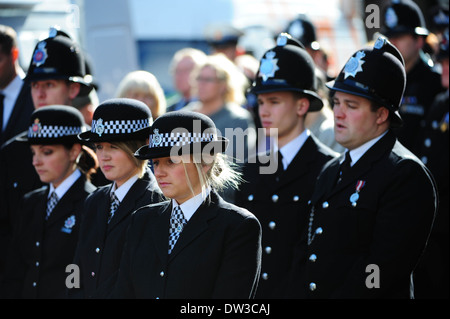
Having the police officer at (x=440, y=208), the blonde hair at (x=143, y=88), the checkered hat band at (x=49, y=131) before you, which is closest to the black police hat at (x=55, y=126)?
the checkered hat band at (x=49, y=131)

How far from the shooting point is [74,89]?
626cm

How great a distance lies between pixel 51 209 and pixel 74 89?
132cm

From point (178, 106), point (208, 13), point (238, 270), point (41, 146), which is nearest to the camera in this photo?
point (238, 270)

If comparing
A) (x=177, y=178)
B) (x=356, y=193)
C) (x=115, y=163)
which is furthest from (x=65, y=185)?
(x=356, y=193)

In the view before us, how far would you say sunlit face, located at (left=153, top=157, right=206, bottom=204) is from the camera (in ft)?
12.4

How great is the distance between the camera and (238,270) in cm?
360

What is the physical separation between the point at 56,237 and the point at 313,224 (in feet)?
5.70

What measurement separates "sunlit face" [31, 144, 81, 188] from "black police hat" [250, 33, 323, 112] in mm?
1333

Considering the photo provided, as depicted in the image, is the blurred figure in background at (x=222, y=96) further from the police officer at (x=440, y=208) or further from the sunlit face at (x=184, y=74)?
the police officer at (x=440, y=208)

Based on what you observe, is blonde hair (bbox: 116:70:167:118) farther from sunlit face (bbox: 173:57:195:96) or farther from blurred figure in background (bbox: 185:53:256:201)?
sunlit face (bbox: 173:57:195:96)

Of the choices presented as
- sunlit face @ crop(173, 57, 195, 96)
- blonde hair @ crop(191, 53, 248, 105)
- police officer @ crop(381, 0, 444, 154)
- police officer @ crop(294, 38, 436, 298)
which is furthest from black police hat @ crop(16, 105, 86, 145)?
sunlit face @ crop(173, 57, 195, 96)

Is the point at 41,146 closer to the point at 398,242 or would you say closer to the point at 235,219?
the point at 235,219

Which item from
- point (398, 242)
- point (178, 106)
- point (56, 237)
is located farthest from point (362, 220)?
point (178, 106)

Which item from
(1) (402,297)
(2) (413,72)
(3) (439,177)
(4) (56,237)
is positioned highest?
(2) (413,72)
